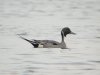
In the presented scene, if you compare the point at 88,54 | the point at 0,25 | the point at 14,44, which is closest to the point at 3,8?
the point at 0,25

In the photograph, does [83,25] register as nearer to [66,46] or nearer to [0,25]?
[0,25]

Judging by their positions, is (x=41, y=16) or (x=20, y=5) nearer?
(x=41, y=16)

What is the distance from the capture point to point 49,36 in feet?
74.3

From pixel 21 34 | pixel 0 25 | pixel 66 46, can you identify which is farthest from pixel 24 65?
pixel 0 25

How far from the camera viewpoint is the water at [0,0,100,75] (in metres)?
16.3

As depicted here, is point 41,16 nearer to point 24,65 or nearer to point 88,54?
point 88,54

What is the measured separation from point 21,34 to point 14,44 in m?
2.36

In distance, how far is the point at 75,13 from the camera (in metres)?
31.3

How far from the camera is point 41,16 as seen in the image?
29594mm

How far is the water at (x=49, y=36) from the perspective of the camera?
1634cm

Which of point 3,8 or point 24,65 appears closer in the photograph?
point 24,65

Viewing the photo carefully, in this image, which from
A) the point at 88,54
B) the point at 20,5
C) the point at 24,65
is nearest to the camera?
the point at 24,65

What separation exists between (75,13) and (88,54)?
12667mm

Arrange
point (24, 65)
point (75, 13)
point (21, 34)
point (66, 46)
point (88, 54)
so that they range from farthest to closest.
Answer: point (75, 13)
point (21, 34)
point (66, 46)
point (88, 54)
point (24, 65)
